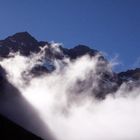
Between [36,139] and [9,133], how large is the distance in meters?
6.92

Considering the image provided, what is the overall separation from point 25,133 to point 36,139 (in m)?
2.65

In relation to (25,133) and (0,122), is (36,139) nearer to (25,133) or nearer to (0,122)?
(25,133)

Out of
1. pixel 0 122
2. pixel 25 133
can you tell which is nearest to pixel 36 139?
pixel 25 133

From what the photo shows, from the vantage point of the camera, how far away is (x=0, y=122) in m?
84.1

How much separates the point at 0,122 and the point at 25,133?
584 cm

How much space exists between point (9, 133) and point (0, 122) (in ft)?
13.6

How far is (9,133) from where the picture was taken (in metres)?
81.1

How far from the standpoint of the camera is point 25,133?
8588 centimetres

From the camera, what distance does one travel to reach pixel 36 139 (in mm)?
85500
